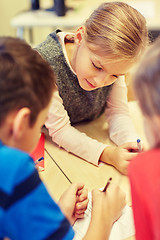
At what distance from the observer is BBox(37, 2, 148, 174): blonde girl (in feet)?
3.13

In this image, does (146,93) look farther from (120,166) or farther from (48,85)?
(120,166)

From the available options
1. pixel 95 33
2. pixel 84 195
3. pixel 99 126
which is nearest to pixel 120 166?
pixel 84 195

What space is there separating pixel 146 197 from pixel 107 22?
0.64 metres

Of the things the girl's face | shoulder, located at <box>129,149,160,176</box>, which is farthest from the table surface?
shoulder, located at <box>129,149,160,176</box>

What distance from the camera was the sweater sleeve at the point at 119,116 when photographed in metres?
1.11

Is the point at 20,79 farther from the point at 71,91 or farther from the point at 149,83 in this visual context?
the point at 71,91

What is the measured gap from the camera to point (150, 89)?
46 centimetres

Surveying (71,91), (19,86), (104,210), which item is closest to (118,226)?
(104,210)

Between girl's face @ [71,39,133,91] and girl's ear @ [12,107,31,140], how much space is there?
1.61 feet

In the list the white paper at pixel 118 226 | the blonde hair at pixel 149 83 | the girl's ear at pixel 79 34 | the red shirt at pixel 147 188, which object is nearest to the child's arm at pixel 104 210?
the white paper at pixel 118 226

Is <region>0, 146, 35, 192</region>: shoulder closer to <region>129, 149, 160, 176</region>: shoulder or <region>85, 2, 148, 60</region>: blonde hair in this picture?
<region>129, 149, 160, 176</region>: shoulder

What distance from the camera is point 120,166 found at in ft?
3.14

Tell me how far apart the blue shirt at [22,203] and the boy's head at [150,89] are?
206 millimetres

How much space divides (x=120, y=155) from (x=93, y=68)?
0.97 ft
